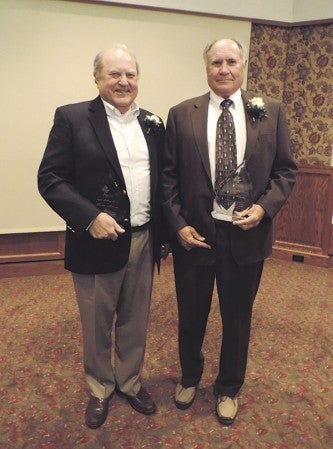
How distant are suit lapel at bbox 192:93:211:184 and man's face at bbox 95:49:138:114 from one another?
0.89ft

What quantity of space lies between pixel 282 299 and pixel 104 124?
2262 millimetres

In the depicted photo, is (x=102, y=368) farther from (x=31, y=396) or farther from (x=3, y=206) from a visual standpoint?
(x=3, y=206)

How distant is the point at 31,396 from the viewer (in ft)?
6.66

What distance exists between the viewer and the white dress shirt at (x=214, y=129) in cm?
166

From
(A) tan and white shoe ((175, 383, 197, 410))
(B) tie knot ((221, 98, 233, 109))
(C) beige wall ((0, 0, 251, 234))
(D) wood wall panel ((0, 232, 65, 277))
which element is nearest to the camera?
(B) tie knot ((221, 98, 233, 109))

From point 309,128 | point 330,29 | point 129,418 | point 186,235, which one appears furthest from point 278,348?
point 330,29

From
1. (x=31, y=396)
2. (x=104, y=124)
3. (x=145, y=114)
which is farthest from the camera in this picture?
(x=31, y=396)

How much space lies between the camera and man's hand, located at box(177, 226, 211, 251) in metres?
1.69

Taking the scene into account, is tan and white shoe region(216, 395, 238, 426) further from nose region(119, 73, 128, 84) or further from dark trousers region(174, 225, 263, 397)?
nose region(119, 73, 128, 84)

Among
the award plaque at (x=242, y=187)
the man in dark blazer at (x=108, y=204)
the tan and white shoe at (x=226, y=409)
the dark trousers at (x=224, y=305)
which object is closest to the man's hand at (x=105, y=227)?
the man in dark blazer at (x=108, y=204)

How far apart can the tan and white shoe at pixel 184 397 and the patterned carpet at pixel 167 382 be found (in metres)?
0.03

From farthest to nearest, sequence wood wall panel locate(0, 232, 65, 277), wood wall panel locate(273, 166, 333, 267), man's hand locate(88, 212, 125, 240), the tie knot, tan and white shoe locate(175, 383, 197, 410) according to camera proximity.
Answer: wood wall panel locate(273, 166, 333, 267), wood wall panel locate(0, 232, 65, 277), tan and white shoe locate(175, 383, 197, 410), the tie knot, man's hand locate(88, 212, 125, 240)

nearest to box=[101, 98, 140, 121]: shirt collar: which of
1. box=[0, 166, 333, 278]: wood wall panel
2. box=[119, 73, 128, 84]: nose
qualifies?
box=[119, 73, 128, 84]: nose

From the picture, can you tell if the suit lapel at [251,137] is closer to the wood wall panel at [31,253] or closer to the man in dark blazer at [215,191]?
the man in dark blazer at [215,191]
